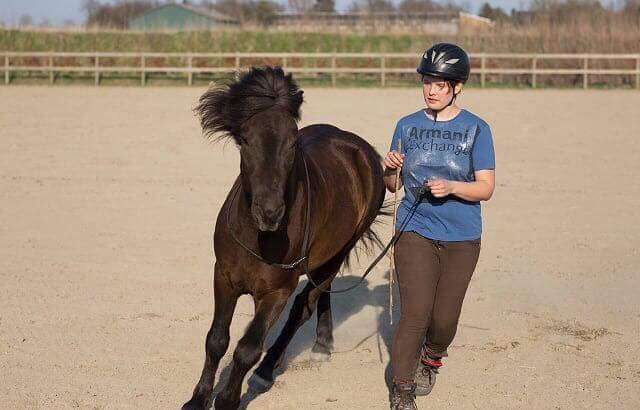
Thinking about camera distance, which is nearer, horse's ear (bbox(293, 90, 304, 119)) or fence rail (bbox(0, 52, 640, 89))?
horse's ear (bbox(293, 90, 304, 119))

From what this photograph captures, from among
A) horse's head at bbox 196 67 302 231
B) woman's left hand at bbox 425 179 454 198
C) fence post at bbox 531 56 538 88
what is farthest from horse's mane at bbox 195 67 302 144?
fence post at bbox 531 56 538 88

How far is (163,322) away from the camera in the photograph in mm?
6855

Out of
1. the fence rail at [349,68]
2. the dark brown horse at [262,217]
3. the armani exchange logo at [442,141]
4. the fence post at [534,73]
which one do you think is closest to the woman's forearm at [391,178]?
the armani exchange logo at [442,141]

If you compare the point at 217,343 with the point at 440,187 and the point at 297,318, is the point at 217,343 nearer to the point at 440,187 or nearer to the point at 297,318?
the point at 297,318

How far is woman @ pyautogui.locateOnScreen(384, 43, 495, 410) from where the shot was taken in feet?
16.1

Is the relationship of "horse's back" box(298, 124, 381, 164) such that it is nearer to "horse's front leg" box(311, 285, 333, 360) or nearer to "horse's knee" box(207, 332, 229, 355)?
"horse's front leg" box(311, 285, 333, 360)

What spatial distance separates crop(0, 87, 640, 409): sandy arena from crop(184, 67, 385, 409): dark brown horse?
485 mm

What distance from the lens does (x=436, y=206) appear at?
16.5ft

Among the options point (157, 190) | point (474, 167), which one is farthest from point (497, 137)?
point (474, 167)

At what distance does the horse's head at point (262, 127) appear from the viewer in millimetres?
4469

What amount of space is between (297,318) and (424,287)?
4.78 ft

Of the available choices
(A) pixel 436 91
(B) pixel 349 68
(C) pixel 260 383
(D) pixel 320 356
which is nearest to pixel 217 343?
(C) pixel 260 383

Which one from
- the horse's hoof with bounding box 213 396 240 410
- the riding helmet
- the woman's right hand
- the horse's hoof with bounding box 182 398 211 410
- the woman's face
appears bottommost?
the horse's hoof with bounding box 182 398 211 410

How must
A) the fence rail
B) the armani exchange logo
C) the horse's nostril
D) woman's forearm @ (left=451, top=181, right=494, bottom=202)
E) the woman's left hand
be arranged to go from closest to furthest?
1. the horse's nostril
2. the woman's left hand
3. woman's forearm @ (left=451, top=181, right=494, bottom=202)
4. the armani exchange logo
5. the fence rail
